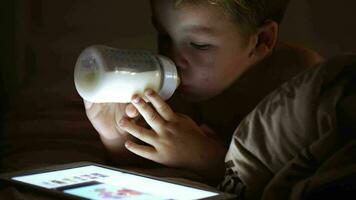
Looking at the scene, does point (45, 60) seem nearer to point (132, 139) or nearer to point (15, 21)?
point (15, 21)

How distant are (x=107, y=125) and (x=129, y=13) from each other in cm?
28

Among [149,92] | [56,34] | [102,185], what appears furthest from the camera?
[56,34]

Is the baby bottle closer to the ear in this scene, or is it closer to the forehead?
the forehead

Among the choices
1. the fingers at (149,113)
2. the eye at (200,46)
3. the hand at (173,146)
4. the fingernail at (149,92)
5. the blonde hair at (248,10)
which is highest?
the blonde hair at (248,10)

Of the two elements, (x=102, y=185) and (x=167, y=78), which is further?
(x=167, y=78)

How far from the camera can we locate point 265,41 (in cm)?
112

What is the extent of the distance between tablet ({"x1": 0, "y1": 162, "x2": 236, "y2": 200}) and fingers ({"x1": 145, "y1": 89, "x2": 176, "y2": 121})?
0.14m

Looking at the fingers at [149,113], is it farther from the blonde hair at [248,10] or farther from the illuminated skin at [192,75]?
the blonde hair at [248,10]

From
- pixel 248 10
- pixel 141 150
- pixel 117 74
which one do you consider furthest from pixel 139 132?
pixel 248 10

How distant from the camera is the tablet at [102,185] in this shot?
750 mm

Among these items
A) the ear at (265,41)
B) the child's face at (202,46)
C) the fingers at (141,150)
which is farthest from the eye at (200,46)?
the fingers at (141,150)

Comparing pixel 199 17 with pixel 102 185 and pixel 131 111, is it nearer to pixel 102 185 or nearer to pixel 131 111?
pixel 131 111

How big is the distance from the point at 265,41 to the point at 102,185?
0.49 metres

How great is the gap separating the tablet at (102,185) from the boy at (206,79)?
0.46 ft
